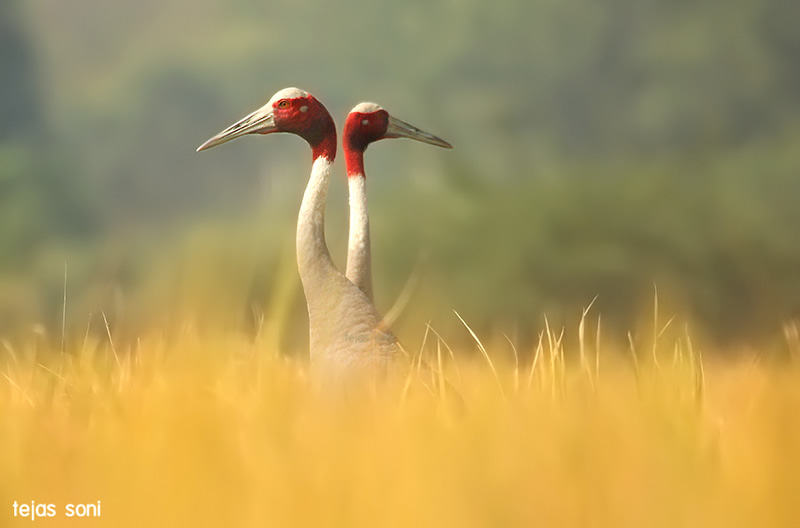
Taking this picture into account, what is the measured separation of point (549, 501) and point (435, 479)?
10 centimetres

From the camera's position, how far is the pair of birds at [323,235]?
181cm

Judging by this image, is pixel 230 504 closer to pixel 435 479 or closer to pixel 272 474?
pixel 272 474

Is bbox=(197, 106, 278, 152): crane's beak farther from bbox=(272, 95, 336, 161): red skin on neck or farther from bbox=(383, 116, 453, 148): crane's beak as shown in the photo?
bbox=(383, 116, 453, 148): crane's beak

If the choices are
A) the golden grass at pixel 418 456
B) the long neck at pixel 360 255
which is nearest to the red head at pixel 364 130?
the long neck at pixel 360 255

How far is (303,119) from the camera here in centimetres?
223

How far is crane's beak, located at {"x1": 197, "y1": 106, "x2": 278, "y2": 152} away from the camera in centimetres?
227

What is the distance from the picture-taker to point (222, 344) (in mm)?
1163

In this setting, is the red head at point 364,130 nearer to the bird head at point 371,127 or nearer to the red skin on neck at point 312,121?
the bird head at point 371,127

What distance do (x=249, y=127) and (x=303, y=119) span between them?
0.57 ft

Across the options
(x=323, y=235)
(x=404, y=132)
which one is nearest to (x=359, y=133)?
(x=404, y=132)

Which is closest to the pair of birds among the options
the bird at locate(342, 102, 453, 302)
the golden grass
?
the bird at locate(342, 102, 453, 302)

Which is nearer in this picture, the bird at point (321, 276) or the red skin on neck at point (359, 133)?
the bird at point (321, 276)

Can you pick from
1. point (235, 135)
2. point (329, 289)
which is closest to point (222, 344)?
point (329, 289)

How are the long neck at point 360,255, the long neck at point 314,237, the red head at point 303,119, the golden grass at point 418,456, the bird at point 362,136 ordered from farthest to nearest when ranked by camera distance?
1. the bird at point 362,136
2. the long neck at point 360,255
3. the red head at point 303,119
4. the long neck at point 314,237
5. the golden grass at point 418,456
